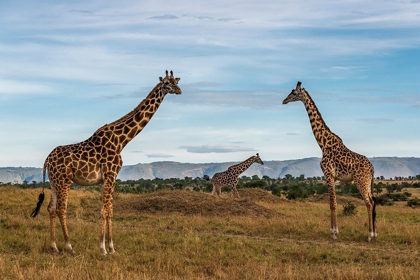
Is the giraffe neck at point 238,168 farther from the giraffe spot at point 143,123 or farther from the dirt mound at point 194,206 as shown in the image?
the giraffe spot at point 143,123

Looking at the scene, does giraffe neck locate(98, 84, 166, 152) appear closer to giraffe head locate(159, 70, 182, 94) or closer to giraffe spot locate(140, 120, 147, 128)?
giraffe spot locate(140, 120, 147, 128)

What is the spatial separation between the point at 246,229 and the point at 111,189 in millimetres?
6898

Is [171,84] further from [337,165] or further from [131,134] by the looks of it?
[337,165]

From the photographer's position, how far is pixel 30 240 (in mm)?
14086

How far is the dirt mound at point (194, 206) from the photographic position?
77.2 ft

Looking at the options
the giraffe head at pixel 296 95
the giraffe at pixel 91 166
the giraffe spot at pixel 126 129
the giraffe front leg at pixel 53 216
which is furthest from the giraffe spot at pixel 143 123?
the giraffe head at pixel 296 95

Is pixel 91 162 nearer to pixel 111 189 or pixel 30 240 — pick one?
pixel 111 189

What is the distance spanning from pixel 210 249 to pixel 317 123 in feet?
24.9

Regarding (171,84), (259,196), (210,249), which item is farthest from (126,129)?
(259,196)

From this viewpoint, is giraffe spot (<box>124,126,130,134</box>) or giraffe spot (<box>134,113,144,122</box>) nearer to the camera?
giraffe spot (<box>124,126,130,134</box>)

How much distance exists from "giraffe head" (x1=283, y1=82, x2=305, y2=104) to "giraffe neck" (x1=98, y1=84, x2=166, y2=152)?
20.2ft

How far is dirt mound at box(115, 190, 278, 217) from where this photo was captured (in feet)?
77.2

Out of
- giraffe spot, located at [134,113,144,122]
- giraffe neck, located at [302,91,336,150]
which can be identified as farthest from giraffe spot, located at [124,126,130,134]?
giraffe neck, located at [302,91,336,150]

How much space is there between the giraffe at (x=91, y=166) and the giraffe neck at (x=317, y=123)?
7.61 m
